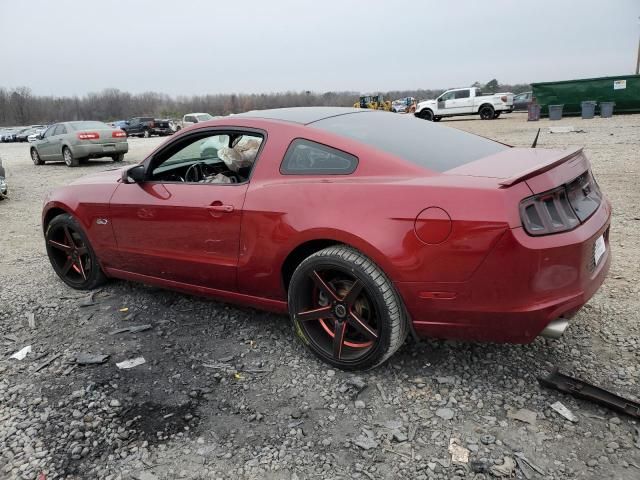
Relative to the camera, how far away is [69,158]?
Result: 15586 millimetres

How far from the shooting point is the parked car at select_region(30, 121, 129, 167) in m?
15.3

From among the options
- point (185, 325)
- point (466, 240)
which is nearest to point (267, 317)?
point (185, 325)

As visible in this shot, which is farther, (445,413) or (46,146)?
(46,146)

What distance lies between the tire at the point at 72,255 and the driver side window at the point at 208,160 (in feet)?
3.24

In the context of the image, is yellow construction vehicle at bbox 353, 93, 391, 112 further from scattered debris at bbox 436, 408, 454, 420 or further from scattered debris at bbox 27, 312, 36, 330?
scattered debris at bbox 436, 408, 454, 420

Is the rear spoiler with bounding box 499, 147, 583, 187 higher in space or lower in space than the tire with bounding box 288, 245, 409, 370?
higher

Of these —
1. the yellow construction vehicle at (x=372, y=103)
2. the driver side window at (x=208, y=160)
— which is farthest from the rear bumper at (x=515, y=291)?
the yellow construction vehicle at (x=372, y=103)

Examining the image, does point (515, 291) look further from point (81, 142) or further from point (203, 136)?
point (81, 142)

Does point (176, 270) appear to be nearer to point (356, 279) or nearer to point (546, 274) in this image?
point (356, 279)

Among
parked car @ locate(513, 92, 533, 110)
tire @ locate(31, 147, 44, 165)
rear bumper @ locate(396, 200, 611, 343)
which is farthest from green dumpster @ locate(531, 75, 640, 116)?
rear bumper @ locate(396, 200, 611, 343)

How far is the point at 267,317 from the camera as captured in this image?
3770 millimetres

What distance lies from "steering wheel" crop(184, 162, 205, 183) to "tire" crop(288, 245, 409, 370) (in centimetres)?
154

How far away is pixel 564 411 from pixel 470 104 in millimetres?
30389

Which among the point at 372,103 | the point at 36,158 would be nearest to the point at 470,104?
the point at 372,103
